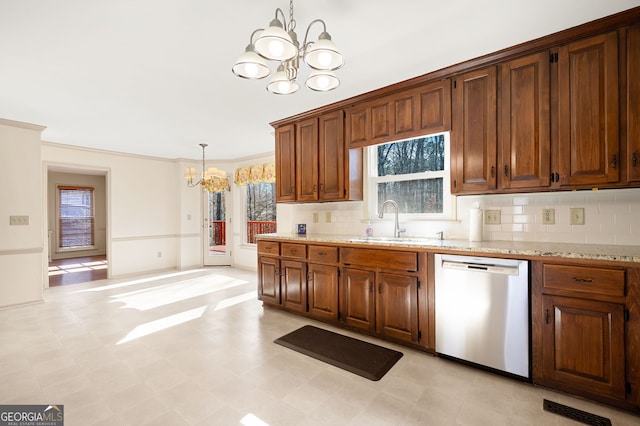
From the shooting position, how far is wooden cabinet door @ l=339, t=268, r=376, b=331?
286 centimetres

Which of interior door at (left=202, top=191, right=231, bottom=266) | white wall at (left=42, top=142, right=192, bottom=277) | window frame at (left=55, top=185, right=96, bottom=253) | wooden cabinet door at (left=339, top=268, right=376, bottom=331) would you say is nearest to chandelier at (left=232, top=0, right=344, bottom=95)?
wooden cabinet door at (left=339, top=268, right=376, bottom=331)

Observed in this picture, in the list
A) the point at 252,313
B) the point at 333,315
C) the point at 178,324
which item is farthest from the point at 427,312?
the point at 178,324

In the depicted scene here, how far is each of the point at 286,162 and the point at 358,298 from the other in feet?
6.45

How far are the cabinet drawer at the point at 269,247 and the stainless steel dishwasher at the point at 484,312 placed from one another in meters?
1.91

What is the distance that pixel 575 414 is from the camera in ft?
5.88

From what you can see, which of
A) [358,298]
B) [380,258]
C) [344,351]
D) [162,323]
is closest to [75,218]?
[162,323]

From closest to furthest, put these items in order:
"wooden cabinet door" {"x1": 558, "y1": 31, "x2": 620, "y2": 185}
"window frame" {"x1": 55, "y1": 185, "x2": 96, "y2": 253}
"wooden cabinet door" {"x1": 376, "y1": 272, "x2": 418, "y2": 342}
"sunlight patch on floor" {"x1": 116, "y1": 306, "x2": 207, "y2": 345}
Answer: "wooden cabinet door" {"x1": 558, "y1": 31, "x2": 620, "y2": 185} → "wooden cabinet door" {"x1": 376, "y1": 272, "x2": 418, "y2": 342} → "sunlight patch on floor" {"x1": 116, "y1": 306, "x2": 207, "y2": 345} → "window frame" {"x1": 55, "y1": 185, "x2": 96, "y2": 253}

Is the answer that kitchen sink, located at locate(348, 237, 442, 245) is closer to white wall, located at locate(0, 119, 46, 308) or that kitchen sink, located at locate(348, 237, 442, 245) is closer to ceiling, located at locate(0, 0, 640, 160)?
ceiling, located at locate(0, 0, 640, 160)

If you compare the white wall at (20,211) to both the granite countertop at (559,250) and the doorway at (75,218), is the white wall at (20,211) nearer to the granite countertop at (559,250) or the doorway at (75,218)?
the doorway at (75,218)

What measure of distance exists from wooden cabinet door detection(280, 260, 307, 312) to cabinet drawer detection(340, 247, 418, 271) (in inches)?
24.3

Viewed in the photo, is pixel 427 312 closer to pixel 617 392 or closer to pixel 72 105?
pixel 617 392

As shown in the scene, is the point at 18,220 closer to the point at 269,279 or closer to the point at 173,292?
the point at 173,292

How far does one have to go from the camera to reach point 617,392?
1.81 m

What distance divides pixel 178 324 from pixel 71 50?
2.72 metres
